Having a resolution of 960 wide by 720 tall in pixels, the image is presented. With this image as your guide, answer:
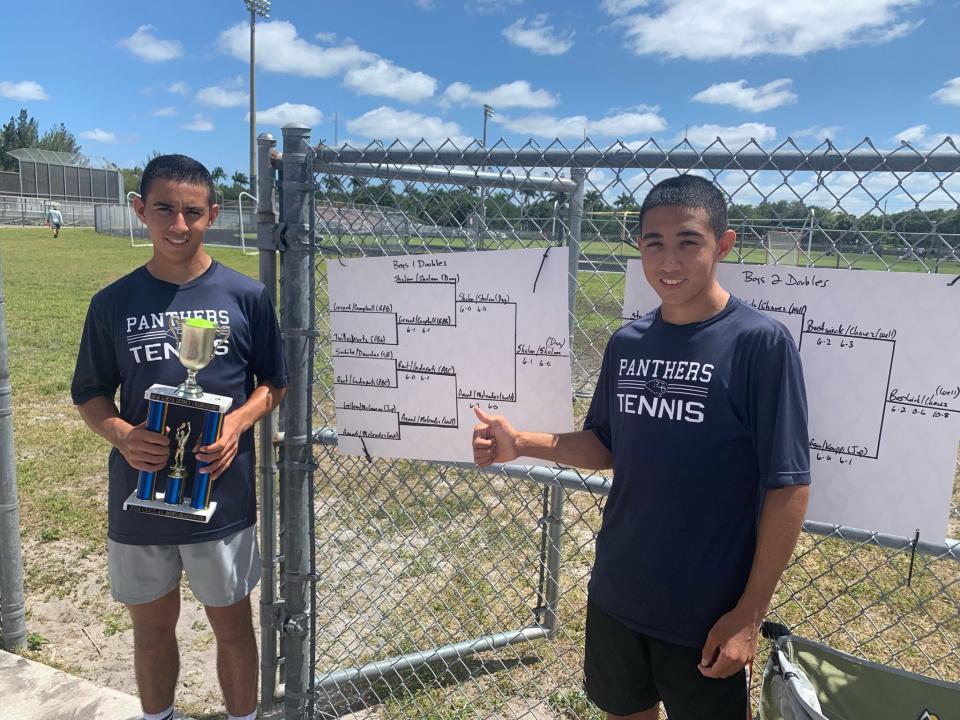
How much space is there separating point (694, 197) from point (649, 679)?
4.33 feet

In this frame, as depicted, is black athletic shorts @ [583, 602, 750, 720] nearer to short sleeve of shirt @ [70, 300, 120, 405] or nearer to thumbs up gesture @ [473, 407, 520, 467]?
thumbs up gesture @ [473, 407, 520, 467]

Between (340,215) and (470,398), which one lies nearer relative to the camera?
(470,398)

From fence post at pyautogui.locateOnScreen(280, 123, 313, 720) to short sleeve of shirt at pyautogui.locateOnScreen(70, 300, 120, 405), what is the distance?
0.60m

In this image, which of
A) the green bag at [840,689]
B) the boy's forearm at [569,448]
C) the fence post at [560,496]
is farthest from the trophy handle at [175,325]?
the green bag at [840,689]

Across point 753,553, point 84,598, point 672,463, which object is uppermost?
point 672,463

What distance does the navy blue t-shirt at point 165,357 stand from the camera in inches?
90.7

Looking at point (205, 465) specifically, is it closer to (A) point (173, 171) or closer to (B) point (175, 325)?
(B) point (175, 325)

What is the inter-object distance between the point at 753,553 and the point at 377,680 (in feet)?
6.79

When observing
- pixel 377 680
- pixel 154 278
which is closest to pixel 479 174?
pixel 154 278

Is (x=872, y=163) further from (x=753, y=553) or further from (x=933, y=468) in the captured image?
(x=753, y=553)

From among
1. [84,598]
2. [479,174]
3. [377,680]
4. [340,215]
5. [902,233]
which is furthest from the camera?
[84,598]

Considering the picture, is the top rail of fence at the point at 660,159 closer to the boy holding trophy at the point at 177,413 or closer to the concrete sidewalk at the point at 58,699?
the boy holding trophy at the point at 177,413

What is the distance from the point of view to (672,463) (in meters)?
1.71

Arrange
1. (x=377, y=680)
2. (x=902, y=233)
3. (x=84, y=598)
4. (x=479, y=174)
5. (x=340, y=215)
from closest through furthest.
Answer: (x=902, y=233)
(x=479, y=174)
(x=340, y=215)
(x=377, y=680)
(x=84, y=598)
